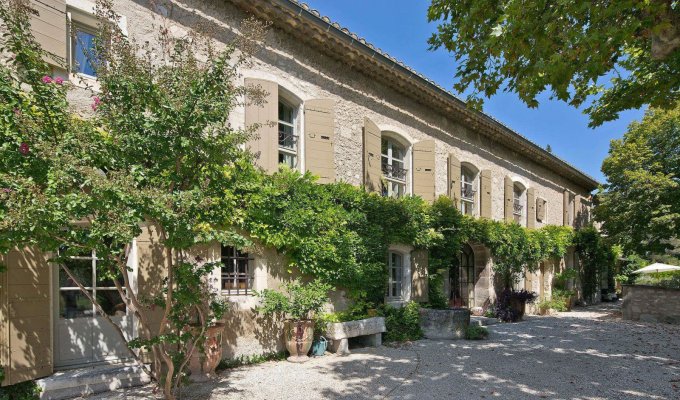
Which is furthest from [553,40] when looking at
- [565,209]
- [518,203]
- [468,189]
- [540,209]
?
[565,209]

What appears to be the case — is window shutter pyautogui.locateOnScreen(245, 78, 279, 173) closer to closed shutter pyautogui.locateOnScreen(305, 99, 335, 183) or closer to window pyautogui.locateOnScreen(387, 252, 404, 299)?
closed shutter pyautogui.locateOnScreen(305, 99, 335, 183)

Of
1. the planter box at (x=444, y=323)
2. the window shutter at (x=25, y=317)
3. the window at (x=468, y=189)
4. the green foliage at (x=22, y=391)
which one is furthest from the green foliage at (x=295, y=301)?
the window at (x=468, y=189)

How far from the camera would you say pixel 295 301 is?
22.0 feet

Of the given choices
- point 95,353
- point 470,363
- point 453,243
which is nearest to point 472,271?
point 453,243

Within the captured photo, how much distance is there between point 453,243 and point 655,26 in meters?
6.60

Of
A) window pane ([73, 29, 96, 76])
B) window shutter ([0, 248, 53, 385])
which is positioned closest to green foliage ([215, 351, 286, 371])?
window shutter ([0, 248, 53, 385])

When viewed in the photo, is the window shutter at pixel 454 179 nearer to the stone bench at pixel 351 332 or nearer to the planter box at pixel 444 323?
the planter box at pixel 444 323

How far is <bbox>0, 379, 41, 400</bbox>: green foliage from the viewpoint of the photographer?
4516 mm

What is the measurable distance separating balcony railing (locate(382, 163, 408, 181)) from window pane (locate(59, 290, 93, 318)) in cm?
645

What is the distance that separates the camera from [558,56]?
427 cm

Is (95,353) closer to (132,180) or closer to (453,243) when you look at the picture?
(132,180)

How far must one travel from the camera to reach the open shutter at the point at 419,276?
974 cm

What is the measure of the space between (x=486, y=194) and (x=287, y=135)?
293 inches

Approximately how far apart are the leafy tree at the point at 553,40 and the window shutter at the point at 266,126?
281cm
